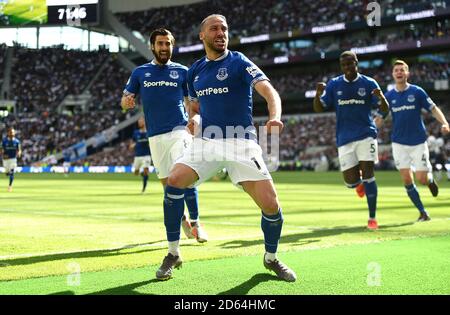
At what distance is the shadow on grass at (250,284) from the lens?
496 centimetres

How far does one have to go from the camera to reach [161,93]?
8281 millimetres

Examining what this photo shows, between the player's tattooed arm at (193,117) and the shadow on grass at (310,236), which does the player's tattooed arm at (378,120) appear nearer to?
the shadow on grass at (310,236)

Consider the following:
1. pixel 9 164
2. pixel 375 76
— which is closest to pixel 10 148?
pixel 9 164

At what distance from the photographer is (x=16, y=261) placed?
21.6ft

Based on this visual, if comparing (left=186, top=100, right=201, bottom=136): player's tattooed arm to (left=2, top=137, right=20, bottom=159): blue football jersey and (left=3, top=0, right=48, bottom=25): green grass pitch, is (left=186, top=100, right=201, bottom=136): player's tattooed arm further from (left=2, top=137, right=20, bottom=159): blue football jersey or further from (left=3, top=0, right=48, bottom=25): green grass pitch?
(left=3, top=0, right=48, bottom=25): green grass pitch

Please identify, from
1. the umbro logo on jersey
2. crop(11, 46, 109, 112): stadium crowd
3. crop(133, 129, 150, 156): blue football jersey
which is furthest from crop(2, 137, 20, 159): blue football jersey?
crop(11, 46, 109, 112): stadium crowd

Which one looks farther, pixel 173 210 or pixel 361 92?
pixel 361 92

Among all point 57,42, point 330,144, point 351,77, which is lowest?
point 330,144

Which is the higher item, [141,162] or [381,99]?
[381,99]

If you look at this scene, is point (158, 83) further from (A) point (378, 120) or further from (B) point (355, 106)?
(A) point (378, 120)

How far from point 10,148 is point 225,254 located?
19.5 m

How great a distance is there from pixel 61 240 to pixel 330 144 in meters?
45.5

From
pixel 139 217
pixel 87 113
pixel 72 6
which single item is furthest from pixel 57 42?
pixel 139 217
